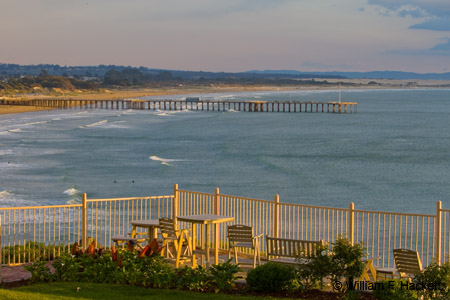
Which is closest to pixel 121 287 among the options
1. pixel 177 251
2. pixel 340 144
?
pixel 177 251

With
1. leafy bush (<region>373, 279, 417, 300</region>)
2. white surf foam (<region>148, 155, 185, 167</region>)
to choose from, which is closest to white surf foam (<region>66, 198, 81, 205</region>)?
white surf foam (<region>148, 155, 185, 167</region>)

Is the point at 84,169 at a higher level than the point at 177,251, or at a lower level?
lower

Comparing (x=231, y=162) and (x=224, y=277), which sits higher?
(x=224, y=277)

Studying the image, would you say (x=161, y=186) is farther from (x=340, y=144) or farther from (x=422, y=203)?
(x=340, y=144)

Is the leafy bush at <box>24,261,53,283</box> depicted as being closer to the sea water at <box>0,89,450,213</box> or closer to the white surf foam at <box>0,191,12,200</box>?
the sea water at <box>0,89,450,213</box>

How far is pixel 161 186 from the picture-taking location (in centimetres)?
4153

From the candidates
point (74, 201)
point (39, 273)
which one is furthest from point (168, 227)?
point (74, 201)

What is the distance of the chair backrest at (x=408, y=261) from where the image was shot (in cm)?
1004

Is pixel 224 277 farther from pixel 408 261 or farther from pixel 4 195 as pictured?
pixel 4 195

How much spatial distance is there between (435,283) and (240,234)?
3.96 m

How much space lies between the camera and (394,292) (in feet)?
28.9

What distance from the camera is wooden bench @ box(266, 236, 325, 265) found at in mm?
10493

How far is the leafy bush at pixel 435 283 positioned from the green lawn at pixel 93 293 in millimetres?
1974

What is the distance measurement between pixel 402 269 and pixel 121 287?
398cm
